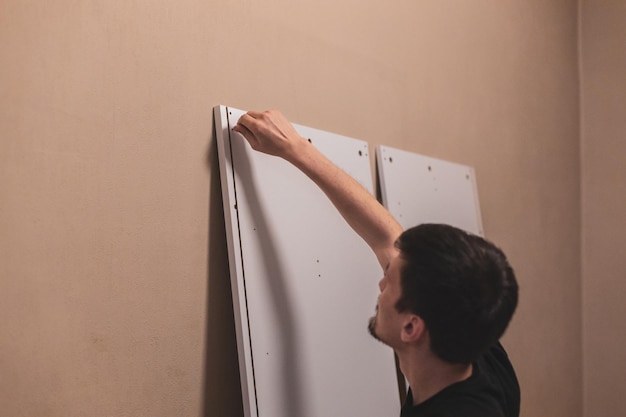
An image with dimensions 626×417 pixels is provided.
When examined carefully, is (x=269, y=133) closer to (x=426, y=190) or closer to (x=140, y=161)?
(x=140, y=161)

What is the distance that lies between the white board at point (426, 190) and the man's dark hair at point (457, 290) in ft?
2.90

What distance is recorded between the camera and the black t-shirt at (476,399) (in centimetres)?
114

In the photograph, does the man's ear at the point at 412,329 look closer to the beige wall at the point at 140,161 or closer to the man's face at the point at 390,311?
the man's face at the point at 390,311

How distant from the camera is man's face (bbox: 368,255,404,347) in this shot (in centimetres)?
120

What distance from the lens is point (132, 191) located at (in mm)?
1333

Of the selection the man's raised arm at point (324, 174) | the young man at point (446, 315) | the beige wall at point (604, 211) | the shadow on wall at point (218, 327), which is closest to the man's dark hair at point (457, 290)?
the young man at point (446, 315)

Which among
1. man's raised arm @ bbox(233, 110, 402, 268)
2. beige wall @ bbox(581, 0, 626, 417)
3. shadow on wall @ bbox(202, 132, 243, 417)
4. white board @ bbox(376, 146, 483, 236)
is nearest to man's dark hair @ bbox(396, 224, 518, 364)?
man's raised arm @ bbox(233, 110, 402, 268)

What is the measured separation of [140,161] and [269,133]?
317 mm

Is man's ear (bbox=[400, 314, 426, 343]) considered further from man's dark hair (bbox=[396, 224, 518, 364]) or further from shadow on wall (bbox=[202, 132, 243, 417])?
shadow on wall (bbox=[202, 132, 243, 417])

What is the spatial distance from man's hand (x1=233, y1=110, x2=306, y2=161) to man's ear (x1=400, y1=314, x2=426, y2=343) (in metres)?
0.54

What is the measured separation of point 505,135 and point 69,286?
2.20 m

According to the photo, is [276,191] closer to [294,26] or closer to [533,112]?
[294,26]

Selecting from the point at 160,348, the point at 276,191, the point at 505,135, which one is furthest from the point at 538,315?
the point at 160,348

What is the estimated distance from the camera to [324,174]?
60.8 inches
